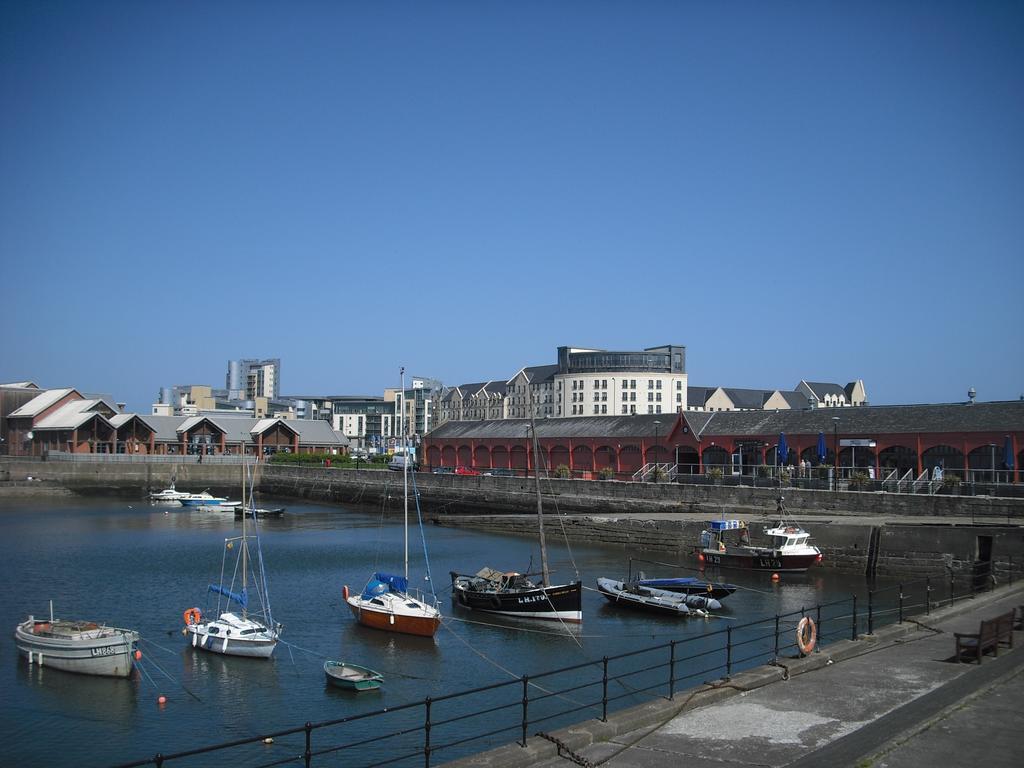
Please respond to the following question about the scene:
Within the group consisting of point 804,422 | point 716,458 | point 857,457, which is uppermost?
point 804,422

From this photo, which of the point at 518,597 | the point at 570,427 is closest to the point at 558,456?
the point at 570,427

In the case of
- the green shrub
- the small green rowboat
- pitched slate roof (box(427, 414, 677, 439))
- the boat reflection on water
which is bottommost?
the boat reflection on water

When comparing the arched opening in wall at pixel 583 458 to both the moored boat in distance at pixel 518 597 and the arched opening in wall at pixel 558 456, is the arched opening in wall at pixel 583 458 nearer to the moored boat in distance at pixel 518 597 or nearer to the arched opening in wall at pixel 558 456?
the arched opening in wall at pixel 558 456

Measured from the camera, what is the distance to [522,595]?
39.8 m

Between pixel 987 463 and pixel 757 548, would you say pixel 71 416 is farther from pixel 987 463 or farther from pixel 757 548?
pixel 987 463

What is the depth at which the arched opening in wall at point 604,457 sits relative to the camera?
8650cm

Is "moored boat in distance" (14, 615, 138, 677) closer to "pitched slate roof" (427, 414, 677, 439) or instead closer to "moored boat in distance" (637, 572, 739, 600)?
"moored boat in distance" (637, 572, 739, 600)

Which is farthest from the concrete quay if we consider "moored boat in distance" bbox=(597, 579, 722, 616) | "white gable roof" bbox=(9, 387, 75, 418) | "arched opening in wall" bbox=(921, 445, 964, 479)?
"white gable roof" bbox=(9, 387, 75, 418)

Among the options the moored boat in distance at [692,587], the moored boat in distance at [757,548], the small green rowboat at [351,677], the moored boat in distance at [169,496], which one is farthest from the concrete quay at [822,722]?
the moored boat in distance at [169,496]

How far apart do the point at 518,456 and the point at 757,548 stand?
46.4m

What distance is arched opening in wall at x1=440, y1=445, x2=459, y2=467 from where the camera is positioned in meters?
107

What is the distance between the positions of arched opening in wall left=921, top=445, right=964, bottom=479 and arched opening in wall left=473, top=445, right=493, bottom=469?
48081mm

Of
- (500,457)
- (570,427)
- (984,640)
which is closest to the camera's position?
(984,640)

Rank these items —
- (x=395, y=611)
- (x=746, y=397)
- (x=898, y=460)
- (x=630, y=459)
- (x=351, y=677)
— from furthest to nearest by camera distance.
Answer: (x=746, y=397) < (x=630, y=459) < (x=898, y=460) < (x=395, y=611) < (x=351, y=677)
